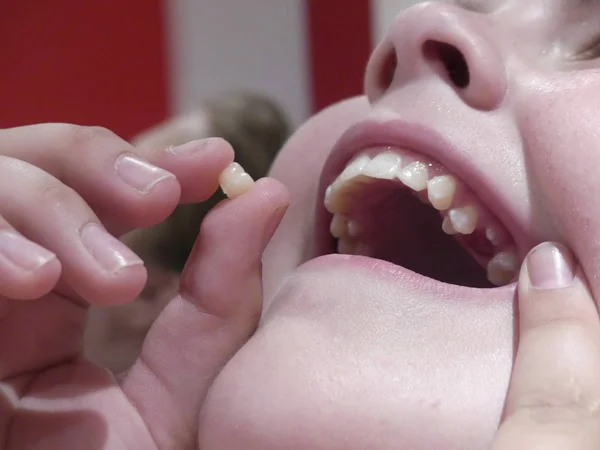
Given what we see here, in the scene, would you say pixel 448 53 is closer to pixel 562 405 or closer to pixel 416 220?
pixel 416 220

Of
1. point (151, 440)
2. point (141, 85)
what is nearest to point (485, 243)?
point (151, 440)

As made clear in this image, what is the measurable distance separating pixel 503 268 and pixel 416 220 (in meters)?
0.17

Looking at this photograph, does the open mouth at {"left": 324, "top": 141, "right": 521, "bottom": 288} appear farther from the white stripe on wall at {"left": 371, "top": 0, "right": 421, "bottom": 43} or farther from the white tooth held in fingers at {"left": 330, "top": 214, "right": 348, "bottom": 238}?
the white stripe on wall at {"left": 371, "top": 0, "right": 421, "bottom": 43}

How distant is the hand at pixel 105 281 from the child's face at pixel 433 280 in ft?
0.21

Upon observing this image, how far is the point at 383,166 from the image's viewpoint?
667 mm

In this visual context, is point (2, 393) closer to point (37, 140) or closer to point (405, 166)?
point (37, 140)

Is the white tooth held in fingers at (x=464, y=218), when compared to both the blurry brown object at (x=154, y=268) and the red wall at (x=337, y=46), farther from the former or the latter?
the red wall at (x=337, y=46)

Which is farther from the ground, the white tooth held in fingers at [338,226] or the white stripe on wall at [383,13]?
the white stripe on wall at [383,13]

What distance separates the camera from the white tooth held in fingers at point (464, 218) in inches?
25.7

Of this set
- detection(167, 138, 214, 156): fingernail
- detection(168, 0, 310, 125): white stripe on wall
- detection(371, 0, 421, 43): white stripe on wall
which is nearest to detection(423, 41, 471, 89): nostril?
detection(167, 138, 214, 156): fingernail

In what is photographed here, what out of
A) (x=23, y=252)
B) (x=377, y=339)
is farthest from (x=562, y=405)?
(x=23, y=252)

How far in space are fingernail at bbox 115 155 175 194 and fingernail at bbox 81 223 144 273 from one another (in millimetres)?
52

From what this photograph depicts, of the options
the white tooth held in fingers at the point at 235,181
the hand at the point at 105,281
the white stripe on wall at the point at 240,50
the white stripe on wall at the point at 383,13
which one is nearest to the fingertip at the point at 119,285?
the hand at the point at 105,281

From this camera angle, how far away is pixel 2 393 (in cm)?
66
